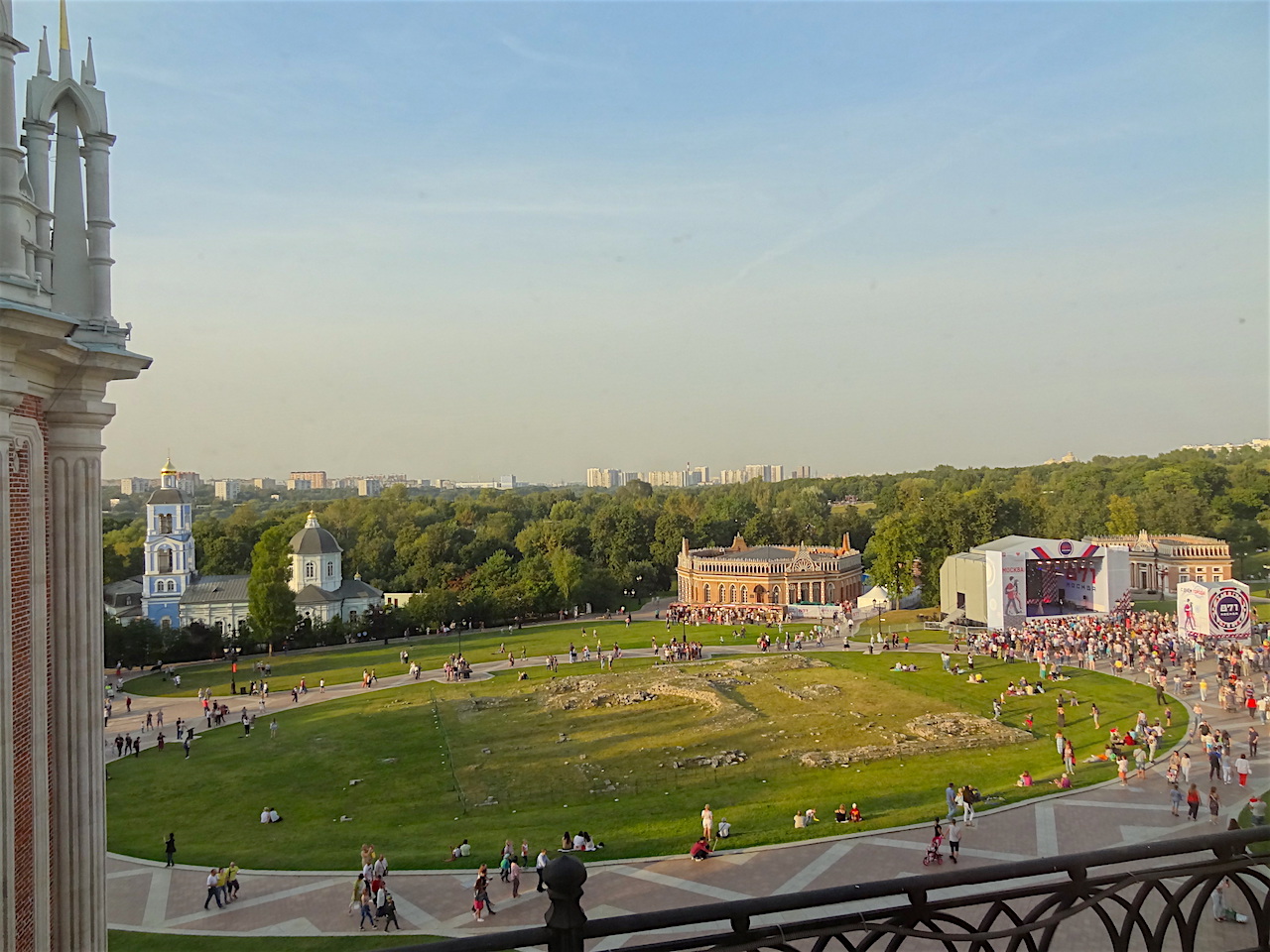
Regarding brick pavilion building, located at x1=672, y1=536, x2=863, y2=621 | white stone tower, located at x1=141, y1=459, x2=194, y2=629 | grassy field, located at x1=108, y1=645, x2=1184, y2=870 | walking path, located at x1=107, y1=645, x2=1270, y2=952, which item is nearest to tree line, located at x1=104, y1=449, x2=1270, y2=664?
brick pavilion building, located at x1=672, y1=536, x2=863, y2=621

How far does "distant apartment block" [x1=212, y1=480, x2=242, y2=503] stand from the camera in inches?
6085

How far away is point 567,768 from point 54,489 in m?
19.1

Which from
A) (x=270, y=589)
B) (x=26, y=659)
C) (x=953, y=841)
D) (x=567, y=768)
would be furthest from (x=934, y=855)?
(x=270, y=589)

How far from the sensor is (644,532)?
7688 cm

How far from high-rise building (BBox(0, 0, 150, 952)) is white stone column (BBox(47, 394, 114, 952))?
1 centimetres

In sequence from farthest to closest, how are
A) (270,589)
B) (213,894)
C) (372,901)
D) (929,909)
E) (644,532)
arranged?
(644,532)
(270,589)
(213,894)
(372,901)
(929,909)

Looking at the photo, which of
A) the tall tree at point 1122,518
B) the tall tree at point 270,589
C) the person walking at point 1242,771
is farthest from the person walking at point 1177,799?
the tall tree at point 1122,518

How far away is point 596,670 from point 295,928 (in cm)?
2475

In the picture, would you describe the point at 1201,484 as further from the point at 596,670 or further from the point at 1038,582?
the point at 596,670

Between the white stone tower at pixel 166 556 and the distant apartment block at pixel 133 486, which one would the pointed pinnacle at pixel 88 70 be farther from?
the distant apartment block at pixel 133 486

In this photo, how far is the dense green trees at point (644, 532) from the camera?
55281mm

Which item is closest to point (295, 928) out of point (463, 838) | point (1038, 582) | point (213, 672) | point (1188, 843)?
point (463, 838)

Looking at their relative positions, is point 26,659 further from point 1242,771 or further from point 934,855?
point 1242,771

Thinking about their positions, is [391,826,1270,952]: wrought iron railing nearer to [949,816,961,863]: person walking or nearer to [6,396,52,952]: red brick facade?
[6,396,52,952]: red brick facade
